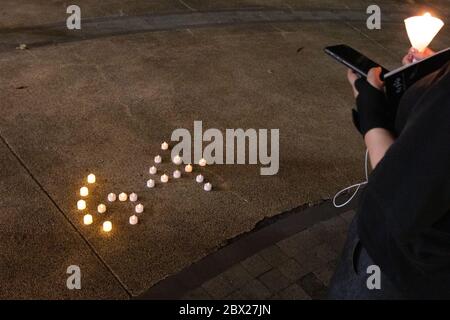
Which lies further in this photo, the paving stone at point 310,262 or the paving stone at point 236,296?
the paving stone at point 310,262

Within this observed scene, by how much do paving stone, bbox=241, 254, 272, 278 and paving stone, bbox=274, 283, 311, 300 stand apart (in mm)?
238

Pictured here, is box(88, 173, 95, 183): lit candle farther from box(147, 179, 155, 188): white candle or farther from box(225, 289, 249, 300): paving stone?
box(225, 289, 249, 300): paving stone

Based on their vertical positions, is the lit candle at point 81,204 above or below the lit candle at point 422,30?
below

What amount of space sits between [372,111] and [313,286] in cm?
203

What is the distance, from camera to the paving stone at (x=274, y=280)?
3.61 meters

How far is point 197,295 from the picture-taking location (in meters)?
3.50

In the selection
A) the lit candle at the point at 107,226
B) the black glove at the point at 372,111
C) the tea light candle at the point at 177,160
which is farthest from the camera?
the tea light candle at the point at 177,160

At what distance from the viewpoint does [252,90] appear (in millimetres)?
6176

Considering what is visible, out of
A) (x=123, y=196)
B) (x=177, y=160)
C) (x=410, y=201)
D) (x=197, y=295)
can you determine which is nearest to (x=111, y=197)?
(x=123, y=196)

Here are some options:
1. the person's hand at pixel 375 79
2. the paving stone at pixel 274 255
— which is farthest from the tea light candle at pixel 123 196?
the person's hand at pixel 375 79

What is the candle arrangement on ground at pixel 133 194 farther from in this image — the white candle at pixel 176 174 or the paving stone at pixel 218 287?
the paving stone at pixel 218 287

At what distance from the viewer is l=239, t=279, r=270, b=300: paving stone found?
11.5ft

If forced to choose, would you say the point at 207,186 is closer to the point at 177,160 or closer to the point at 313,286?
the point at 177,160
